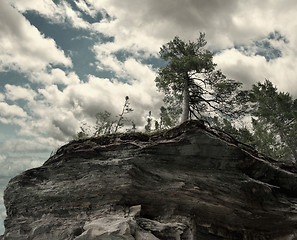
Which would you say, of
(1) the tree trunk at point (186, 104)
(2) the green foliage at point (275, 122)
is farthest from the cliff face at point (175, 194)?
(2) the green foliage at point (275, 122)

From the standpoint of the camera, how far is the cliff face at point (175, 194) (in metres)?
8.10

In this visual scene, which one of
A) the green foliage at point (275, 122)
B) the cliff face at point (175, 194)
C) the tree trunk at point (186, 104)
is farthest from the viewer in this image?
the green foliage at point (275, 122)

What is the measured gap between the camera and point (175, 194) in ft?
26.7

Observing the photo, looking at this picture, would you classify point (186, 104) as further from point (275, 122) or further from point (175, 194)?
point (275, 122)

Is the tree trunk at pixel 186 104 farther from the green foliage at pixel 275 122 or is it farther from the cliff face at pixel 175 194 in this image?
the green foliage at pixel 275 122

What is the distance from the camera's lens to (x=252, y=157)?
8.88 metres

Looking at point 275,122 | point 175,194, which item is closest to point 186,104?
point 175,194

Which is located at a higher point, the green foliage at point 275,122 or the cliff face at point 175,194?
the green foliage at point 275,122

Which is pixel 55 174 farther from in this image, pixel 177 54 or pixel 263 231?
pixel 177 54

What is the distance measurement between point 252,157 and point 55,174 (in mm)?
10069

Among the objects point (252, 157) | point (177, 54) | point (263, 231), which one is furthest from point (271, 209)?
point (177, 54)

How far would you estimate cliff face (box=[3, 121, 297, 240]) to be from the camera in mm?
8102

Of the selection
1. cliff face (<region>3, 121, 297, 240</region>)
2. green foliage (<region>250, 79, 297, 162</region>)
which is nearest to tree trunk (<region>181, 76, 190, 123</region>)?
cliff face (<region>3, 121, 297, 240</region>)

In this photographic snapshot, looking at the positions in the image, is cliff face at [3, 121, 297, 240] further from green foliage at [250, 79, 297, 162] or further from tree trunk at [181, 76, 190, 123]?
green foliage at [250, 79, 297, 162]
